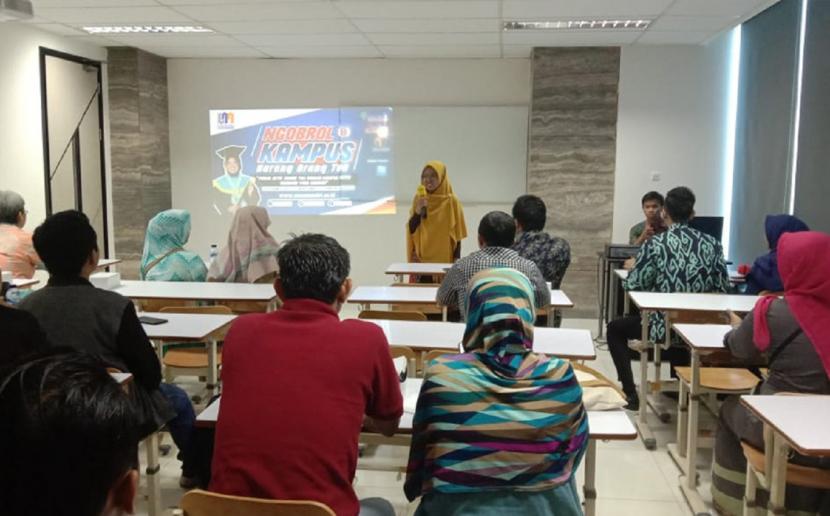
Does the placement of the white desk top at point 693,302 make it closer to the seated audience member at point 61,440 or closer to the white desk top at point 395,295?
the white desk top at point 395,295

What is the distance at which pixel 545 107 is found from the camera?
6.88 meters

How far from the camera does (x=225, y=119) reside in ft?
25.4

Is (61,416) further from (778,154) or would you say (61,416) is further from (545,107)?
(545,107)

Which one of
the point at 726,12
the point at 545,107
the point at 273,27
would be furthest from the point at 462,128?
the point at 726,12

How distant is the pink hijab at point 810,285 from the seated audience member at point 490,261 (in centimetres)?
115

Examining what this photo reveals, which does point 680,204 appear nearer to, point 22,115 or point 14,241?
point 14,241

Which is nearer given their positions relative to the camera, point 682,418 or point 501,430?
point 501,430

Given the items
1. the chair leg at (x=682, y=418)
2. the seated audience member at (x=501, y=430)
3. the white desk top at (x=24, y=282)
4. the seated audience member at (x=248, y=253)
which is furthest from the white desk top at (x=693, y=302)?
the white desk top at (x=24, y=282)

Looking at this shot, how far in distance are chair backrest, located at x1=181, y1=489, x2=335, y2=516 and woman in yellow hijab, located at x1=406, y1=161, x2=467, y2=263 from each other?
440 centimetres

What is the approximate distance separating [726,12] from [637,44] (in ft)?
4.33

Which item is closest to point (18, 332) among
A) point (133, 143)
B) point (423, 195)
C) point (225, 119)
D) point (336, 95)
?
point (423, 195)

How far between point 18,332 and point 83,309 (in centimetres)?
29

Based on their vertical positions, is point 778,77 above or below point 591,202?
above

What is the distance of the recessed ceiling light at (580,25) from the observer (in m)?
5.74
